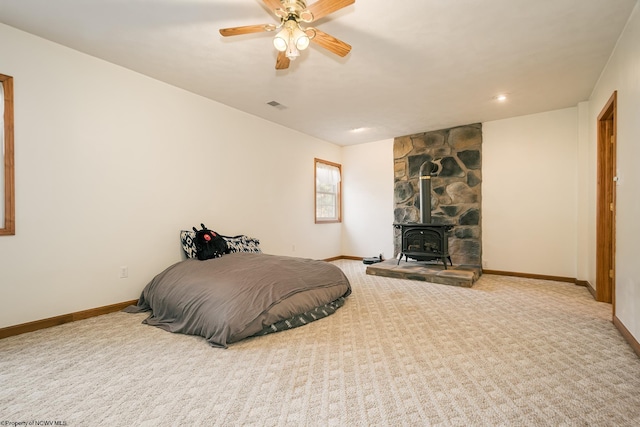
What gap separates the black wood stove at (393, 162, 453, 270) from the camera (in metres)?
4.78

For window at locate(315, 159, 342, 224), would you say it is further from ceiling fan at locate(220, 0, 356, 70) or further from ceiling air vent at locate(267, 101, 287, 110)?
ceiling fan at locate(220, 0, 356, 70)

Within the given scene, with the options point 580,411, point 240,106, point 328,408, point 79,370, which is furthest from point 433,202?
point 79,370

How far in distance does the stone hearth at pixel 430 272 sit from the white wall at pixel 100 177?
2.40 m

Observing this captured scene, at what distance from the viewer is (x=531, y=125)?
4781mm

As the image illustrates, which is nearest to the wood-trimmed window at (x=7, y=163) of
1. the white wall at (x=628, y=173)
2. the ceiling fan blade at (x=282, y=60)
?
the ceiling fan blade at (x=282, y=60)

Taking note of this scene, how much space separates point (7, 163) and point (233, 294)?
86.3 inches

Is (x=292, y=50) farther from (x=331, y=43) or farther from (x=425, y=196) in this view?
(x=425, y=196)

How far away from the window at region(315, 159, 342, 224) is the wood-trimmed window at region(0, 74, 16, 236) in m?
4.39

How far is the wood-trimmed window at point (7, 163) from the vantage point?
2.51 meters

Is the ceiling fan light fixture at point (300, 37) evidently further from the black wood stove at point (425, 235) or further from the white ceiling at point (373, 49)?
the black wood stove at point (425, 235)

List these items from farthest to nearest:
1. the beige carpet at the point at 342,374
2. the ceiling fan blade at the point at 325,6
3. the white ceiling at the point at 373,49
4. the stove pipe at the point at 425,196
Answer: the stove pipe at the point at 425,196, the white ceiling at the point at 373,49, the ceiling fan blade at the point at 325,6, the beige carpet at the point at 342,374

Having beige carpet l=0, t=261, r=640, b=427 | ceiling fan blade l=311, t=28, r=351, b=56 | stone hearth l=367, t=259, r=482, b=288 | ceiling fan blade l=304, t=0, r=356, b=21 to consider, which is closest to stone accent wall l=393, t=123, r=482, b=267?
stone hearth l=367, t=259, r=482, b=288

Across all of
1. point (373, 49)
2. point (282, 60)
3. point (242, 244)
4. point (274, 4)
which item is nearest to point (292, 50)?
point (274, 4)

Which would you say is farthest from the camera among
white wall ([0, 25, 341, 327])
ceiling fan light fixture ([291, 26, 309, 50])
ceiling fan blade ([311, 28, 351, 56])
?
white wall ([0, 25, 341, 327])
